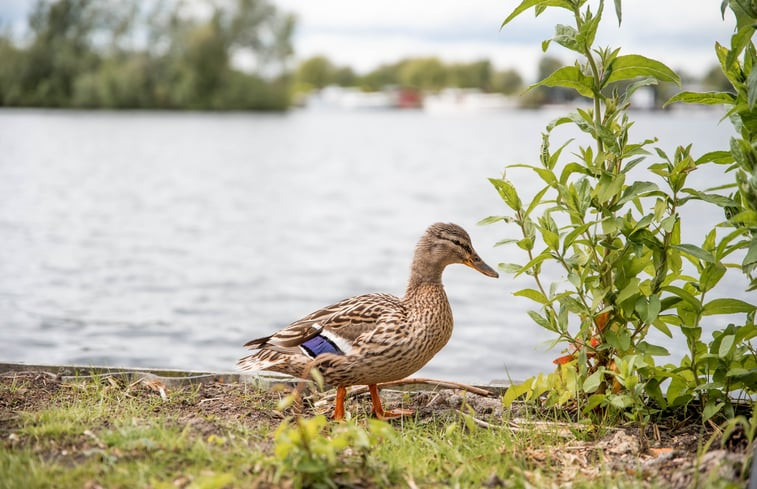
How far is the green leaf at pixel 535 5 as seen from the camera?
159 inches

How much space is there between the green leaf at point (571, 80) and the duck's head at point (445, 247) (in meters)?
1.22

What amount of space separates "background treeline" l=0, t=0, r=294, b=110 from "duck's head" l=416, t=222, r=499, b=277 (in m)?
77.5

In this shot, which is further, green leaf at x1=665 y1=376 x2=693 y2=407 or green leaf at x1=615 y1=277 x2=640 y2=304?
green leaf at x1=665 y1=376 x2=693 y2=407

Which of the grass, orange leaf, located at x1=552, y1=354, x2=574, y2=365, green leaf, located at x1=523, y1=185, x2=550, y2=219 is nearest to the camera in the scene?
the grass

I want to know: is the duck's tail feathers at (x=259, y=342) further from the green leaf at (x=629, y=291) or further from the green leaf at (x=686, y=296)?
the green leaf at (x=686, y=296)

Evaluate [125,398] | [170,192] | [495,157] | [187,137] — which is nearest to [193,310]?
[125,398]

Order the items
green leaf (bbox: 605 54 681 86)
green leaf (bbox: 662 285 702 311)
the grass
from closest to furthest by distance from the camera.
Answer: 1. the grass
2. green leaf (bbox: 605 54 681 86)
3. green leaf (bbox: 662 285 702 311)

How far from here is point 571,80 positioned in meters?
4.22

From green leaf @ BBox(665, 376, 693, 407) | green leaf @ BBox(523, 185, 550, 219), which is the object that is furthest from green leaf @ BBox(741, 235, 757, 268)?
green leaf @ BBox(523, 185, 550, 219)

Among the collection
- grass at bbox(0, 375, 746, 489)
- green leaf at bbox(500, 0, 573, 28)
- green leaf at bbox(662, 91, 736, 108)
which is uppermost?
green leaf at bbox(500, 0, 573, 28)

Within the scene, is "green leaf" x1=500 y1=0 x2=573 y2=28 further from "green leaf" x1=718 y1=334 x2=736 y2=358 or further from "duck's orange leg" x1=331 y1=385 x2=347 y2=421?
"duck's orange leg" x1=331 y1=385 x2=347 y2=421

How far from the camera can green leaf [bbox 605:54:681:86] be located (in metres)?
4.07

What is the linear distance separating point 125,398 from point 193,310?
16.7ft

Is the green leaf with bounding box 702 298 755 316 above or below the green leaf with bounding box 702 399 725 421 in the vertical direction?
above
